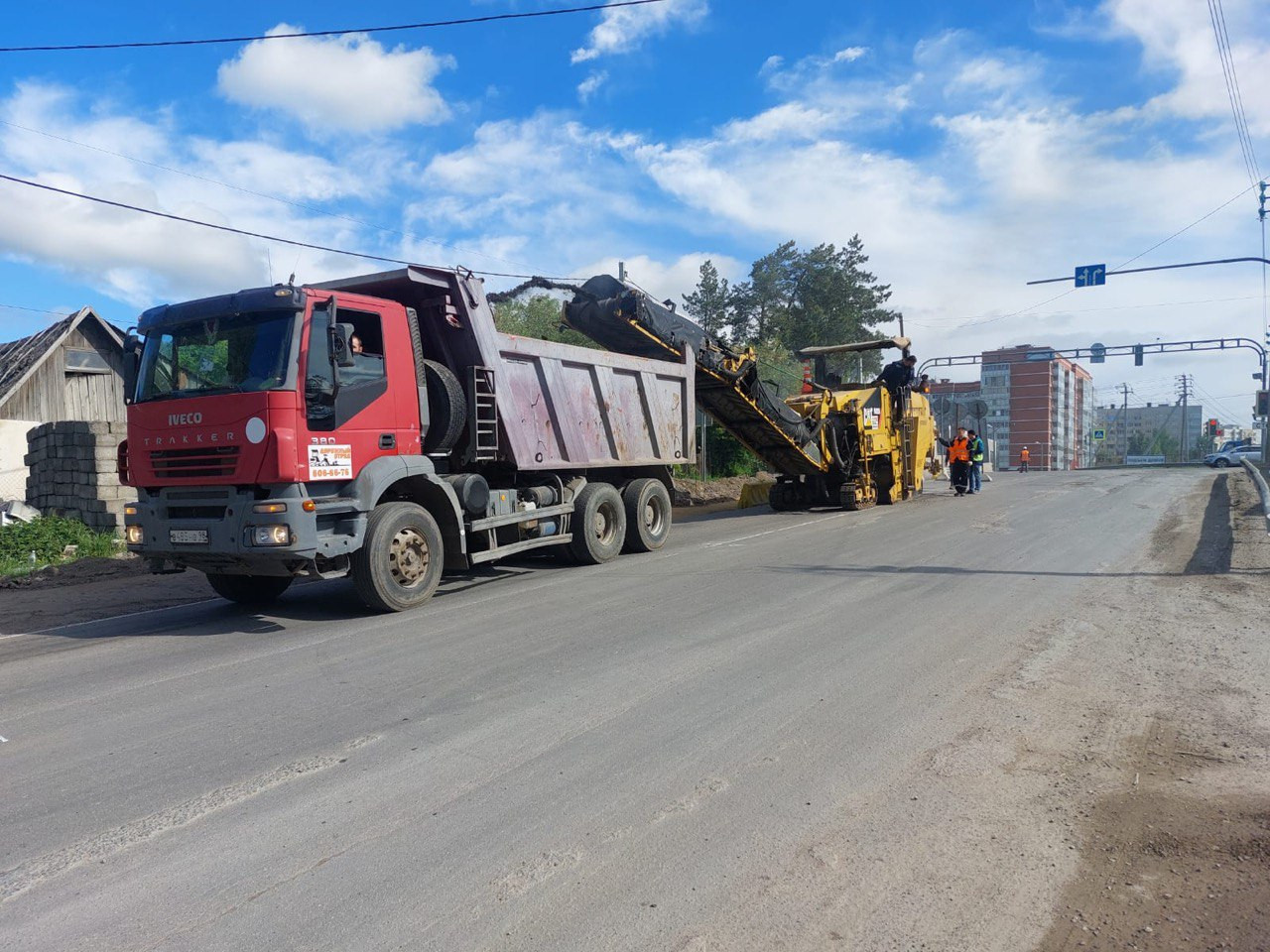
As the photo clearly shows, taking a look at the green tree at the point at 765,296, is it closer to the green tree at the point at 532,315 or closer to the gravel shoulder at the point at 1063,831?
the green tree at the point at 532,315

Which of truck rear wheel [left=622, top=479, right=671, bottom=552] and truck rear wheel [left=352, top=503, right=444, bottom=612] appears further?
truck rear wheel [left=622, top=479, right=671, bottom=552]

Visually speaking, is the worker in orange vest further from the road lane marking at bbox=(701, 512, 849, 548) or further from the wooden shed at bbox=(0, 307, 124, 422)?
the wooden shed at bbox=(0, 307, 124, 422)

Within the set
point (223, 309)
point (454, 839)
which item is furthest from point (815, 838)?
point (223, 309)

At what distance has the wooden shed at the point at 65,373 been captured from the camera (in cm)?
2116

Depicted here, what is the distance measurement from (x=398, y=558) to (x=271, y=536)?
4.30 ft

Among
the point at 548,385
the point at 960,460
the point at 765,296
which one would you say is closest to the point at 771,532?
the point at 548,385

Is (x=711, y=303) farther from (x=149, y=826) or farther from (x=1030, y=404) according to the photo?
(x=1030, y=404)

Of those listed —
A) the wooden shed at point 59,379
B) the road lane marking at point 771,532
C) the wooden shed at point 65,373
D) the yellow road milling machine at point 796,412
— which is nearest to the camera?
the road lane marking at point 771,532

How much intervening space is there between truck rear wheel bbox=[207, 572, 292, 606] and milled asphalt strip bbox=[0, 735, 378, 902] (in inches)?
195

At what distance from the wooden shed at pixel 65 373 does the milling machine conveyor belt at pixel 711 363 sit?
543 inches

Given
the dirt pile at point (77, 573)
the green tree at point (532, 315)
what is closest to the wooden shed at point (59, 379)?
the dirt pile at point (77, 573)

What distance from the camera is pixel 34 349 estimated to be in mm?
21828

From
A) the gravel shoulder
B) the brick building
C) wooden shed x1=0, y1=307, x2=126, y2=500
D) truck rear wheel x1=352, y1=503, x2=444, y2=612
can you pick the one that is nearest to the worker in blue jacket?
the gravel shoulder

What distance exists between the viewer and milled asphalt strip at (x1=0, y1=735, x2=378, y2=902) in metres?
3.35
